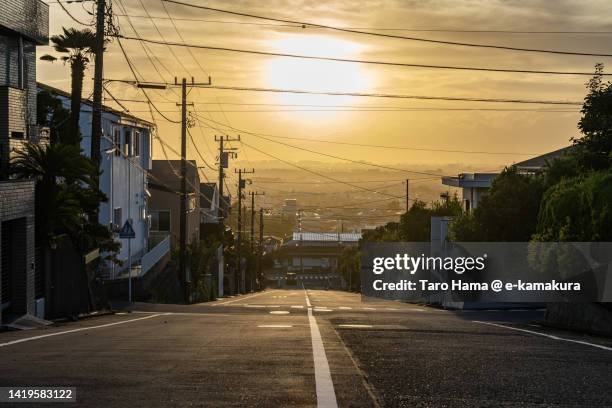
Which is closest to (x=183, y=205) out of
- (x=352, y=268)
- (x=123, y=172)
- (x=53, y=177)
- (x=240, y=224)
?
(x=123, y=172)

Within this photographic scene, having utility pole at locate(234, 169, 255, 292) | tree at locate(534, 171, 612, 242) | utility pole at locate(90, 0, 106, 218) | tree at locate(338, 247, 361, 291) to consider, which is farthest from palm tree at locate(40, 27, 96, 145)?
tree at locate(338, 247, 361, 291)

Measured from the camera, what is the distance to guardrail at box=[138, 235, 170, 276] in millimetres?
55719

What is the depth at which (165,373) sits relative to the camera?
11.5 meters

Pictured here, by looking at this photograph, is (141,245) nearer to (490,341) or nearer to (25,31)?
(25,31)

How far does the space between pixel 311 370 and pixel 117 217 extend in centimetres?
4822

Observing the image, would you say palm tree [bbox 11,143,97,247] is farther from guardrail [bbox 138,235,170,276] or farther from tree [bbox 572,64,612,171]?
guardrail [bbox 138,235,170,276]

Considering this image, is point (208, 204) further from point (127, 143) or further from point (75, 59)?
point (75, 59)

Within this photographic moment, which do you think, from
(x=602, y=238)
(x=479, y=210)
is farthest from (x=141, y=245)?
(x=602, y=238)

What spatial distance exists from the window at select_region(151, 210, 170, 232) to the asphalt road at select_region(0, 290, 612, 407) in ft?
205

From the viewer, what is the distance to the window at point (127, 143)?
62531 mm

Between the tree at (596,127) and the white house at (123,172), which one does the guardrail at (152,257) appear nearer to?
the white house at (123,172)

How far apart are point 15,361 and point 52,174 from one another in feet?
55.7

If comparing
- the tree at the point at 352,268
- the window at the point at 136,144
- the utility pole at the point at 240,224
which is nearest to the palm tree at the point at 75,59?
the window at the point at 136,144

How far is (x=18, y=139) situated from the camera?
95.5ft
